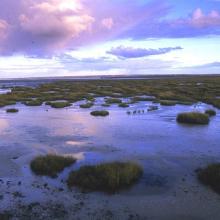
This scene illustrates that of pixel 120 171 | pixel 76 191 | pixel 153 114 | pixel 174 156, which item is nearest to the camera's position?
pixel 76 191

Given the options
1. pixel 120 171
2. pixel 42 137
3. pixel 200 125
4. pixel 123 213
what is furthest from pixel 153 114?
pixel 123 213

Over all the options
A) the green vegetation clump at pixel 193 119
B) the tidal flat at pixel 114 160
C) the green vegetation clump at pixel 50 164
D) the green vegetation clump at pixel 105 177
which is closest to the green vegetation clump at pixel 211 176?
the tidal flat at pixel 114 160

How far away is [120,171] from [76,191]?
186 centimetres

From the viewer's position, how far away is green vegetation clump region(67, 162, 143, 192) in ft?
39.1

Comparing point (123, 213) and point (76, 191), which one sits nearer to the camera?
point (123, 213)

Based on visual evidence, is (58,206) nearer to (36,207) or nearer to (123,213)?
(36,207)

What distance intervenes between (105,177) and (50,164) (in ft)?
9.90

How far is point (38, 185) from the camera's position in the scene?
40.1 ft

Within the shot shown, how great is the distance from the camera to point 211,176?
12555 mm

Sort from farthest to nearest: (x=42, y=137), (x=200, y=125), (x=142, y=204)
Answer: (x=200, y=125), (x=42, y=137), (x=142, y=204)

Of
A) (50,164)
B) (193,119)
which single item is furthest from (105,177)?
(193,119)

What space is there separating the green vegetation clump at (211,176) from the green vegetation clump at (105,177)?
2.33m

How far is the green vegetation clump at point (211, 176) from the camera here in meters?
12.1

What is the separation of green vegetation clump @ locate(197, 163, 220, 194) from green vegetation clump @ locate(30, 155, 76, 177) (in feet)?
17.6
